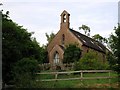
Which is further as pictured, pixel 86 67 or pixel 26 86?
pixel 86 67

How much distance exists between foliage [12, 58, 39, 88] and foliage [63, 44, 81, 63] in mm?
20343

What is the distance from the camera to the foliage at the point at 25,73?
21.4 m

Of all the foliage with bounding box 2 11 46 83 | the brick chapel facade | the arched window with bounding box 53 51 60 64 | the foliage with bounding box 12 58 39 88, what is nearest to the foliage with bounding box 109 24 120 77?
the foliage with bounding box 12 58 39 88

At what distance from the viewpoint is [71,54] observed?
4462 centimetres

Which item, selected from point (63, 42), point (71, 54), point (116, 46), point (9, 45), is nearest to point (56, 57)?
point (63, 42)

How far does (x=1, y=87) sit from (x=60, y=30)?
31.4 meters

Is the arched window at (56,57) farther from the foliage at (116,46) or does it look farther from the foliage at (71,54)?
the foliage at (116,46)

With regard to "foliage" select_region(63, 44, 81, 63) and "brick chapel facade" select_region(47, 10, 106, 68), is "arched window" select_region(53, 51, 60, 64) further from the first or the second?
"foliage" select_region(63, 44, 81, 63)

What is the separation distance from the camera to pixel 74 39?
167 ft

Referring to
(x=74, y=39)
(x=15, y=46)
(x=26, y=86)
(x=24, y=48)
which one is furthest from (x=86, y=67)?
(x=74, y=39)

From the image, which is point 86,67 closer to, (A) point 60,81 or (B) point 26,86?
(A) point 60,81

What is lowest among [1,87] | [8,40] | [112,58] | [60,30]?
[1,87]

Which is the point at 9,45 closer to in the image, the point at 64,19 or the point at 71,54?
the point at 71,54

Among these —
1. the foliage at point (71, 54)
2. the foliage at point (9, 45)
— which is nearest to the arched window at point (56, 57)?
the foliage at point (71, 54)
